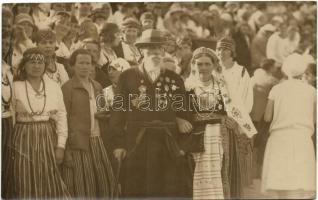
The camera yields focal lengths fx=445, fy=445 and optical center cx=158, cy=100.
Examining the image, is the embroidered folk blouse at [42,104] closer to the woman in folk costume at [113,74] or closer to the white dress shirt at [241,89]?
the woman in folk costume at [113,74]

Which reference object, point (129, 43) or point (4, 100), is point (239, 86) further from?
point (4, 100)

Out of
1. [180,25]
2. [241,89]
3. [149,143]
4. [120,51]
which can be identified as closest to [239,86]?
[241,89]

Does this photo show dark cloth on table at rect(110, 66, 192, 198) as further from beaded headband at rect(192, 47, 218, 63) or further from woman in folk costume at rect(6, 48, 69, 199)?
woman in folk costume at rect(6, 48, 69, 199)

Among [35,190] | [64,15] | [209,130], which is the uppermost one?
[64,15]

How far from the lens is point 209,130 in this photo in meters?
2.56

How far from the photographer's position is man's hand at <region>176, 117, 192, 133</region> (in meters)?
2.56

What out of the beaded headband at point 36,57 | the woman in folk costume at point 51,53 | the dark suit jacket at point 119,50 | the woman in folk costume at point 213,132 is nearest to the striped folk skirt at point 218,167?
the woman in folk costume at point 213,132

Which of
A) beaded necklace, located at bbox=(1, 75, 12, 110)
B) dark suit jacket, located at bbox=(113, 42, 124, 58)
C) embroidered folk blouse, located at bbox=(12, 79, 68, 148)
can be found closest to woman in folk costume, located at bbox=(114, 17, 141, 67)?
dark suit jacket, located at bbox=(113, 42, 124, 58)

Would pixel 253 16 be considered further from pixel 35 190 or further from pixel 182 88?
pixel 35 190

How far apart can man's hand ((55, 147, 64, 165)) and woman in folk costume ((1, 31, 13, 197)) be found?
0.28 metres

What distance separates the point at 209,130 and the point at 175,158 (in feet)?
0.83

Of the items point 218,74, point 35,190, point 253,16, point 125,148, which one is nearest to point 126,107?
point 125,148

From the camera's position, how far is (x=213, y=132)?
256 cm

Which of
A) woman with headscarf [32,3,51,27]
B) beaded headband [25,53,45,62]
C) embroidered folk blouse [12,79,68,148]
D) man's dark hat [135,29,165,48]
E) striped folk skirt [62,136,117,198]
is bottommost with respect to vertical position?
striped folk skirt [62,136,117,198]
